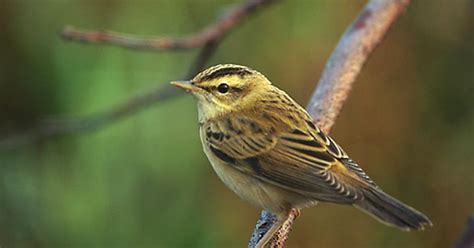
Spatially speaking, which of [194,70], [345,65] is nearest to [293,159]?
[345,65]

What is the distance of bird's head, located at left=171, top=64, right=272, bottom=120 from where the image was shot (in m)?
4.15

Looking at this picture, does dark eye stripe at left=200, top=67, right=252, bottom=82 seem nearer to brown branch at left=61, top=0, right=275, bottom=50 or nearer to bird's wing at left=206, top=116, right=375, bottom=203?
bird's wing at left=206, top=116, right=375, bottom=203

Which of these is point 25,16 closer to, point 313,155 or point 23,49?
point 23,49

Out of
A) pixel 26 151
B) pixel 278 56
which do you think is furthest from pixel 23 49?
pixel 278 56

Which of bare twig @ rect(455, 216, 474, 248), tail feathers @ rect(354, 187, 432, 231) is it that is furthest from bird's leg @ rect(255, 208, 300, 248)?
bare twig @ rect(455, 216, 474, 248)

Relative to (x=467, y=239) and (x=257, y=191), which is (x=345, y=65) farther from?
(x=467, y=239)

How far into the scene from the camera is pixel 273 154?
3.86m

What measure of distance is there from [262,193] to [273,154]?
0.65ft

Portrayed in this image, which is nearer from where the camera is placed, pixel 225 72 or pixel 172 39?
pixel 225 72

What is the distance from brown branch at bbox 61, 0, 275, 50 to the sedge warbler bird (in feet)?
1.73

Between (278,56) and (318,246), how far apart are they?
1487mm

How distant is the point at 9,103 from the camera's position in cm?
677

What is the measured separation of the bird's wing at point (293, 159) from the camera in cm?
362

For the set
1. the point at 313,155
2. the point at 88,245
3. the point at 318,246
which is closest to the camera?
the point at 313,155
